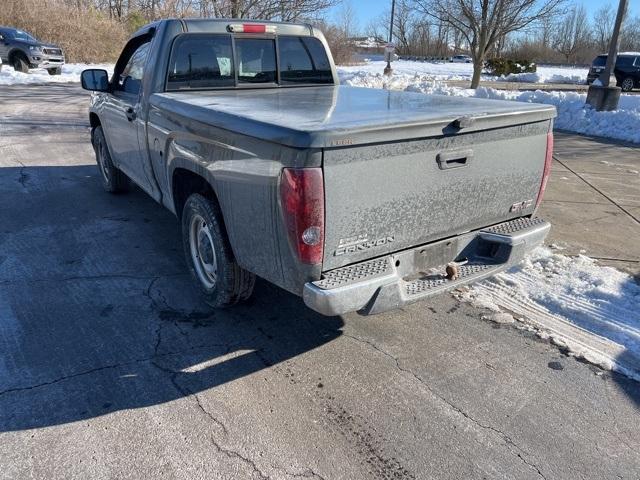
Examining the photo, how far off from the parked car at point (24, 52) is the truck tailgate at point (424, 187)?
2515cm

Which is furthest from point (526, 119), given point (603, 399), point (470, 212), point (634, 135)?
point (634, 135)

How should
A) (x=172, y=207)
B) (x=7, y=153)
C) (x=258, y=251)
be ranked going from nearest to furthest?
(x=258, y=251) < (x=172, y=207) < (x=7, y=153)

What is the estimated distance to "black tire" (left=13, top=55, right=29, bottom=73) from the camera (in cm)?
2345

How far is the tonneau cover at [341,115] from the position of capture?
8.47 ft

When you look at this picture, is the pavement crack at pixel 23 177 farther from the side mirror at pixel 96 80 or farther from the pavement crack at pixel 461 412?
the pavement crack at pixel 461 412

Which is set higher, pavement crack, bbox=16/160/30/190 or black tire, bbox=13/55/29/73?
black tire, bbox=13/55/29/73

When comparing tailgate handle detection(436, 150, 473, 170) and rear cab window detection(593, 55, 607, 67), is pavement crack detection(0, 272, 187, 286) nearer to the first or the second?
tailgate handle detection(436, 150, 473, 170)

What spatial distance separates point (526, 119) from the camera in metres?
3.30

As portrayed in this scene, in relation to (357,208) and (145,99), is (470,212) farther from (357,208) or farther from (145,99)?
(145,99)

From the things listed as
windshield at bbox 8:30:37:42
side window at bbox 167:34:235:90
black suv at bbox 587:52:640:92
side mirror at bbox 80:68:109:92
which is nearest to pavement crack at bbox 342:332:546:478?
→ side window at bbox 167:34:235:90

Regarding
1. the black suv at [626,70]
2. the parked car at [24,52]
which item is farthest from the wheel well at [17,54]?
the black suv at [626,70]

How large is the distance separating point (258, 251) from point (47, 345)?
5.23ft

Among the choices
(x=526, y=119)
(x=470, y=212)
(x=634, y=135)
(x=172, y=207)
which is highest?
(x=526, y=119)

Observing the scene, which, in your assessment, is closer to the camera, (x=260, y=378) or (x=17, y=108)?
(x=260, y=378)
